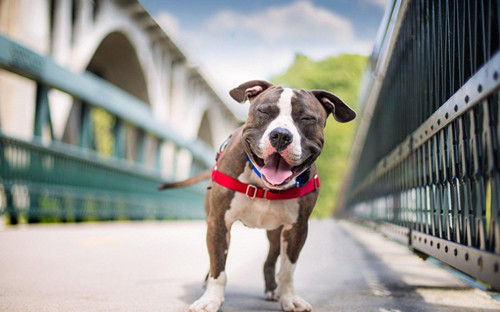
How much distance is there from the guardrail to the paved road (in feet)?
9.76

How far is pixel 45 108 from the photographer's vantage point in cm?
1125

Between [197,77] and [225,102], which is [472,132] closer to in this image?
[197,77]

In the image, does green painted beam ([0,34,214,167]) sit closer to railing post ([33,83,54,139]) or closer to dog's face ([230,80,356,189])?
railing post ([33,83,54,139])

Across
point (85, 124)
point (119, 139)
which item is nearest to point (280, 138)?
point (85, 124)

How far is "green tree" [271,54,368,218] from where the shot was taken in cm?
3534

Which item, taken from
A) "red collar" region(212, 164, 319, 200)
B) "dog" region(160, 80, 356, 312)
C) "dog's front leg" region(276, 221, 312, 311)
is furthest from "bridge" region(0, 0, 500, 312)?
"red collar" region(212, 164, 319, 200)

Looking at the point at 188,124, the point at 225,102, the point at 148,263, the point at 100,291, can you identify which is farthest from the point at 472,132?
the point at 225,102

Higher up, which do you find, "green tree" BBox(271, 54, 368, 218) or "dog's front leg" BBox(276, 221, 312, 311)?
"green tree" BBox(271, 54, 368, 218)

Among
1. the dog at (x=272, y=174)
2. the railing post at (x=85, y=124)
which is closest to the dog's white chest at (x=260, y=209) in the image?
the dog at (x=272, y=174)

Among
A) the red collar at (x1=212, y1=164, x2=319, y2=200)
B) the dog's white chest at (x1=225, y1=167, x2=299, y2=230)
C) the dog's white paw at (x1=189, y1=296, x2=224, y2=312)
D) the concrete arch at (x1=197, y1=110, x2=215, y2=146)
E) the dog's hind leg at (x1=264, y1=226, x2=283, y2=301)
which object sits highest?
the concrete arch at (x1=197, y1=110, x2=215, y2=146)

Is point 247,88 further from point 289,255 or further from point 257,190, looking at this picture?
point 289,255

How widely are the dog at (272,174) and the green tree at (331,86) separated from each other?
3108cm

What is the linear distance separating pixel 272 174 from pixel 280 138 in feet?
0.67

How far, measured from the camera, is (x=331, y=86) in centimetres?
3647
